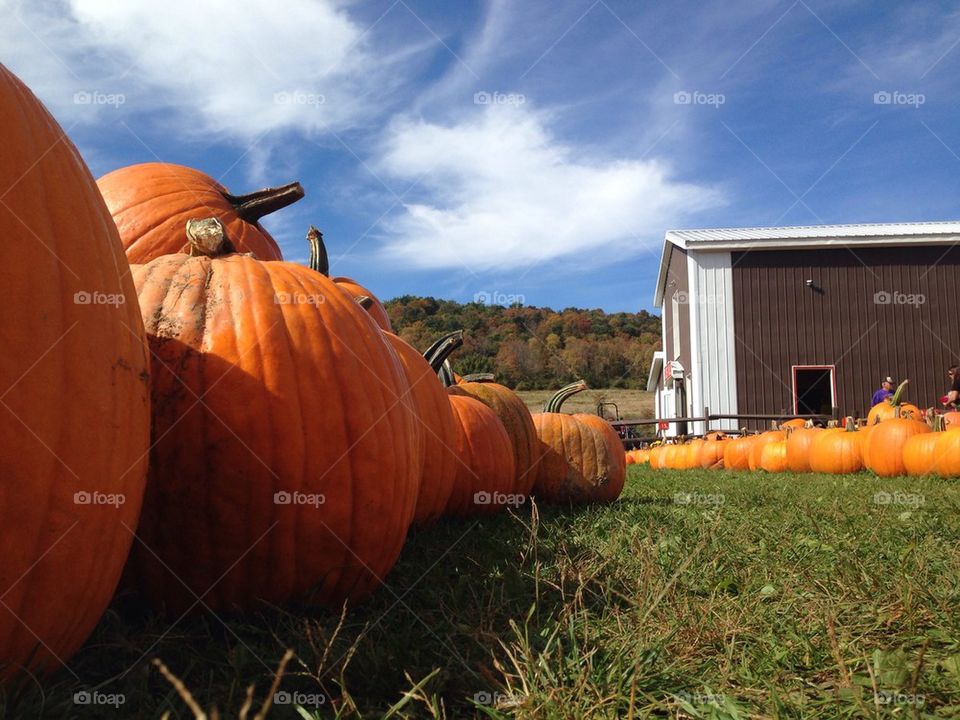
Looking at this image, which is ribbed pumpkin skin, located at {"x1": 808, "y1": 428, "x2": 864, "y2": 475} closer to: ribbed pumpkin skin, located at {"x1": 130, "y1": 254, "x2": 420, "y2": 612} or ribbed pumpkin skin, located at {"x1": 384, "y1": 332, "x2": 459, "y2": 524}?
ribbed pumpkin skin, located at {"x1": 384, "y1": 332, "x2": 459, "y2": 524}

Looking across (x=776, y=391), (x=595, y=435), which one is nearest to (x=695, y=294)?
(x=776, y=391)

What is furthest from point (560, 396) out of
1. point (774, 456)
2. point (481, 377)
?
point (774, 456)

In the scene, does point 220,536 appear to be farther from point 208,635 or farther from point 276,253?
point 276,253

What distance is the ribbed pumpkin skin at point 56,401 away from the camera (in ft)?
4.02

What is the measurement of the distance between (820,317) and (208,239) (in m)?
18.9

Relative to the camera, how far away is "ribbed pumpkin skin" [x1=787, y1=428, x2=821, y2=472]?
28.7 ft

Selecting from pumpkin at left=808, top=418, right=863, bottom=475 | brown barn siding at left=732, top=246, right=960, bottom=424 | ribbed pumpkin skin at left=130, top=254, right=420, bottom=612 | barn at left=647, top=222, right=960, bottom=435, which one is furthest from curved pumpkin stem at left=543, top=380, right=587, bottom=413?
brown barn siding at left=732, top=246, right=960, bottom=424

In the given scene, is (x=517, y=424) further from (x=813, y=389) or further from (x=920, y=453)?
(x=813, y=389)

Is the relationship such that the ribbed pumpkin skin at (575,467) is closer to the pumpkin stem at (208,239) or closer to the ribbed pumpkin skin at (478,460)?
the ribbed pumpkin skin at (478,460)

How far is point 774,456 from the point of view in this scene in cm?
945

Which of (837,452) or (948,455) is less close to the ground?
(948,455)

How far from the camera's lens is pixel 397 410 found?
2084 mm

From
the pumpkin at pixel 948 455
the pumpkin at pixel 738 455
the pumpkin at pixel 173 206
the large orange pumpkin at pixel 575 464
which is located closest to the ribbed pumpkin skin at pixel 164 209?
the pumpkin at pixel 173 206

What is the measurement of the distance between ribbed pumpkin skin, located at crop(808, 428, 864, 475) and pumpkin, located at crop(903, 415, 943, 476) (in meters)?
0.92
